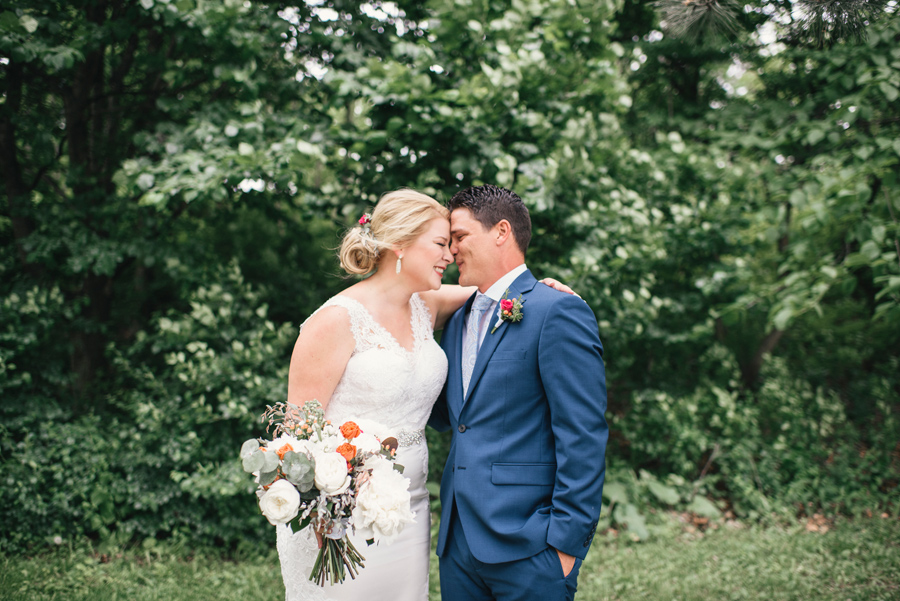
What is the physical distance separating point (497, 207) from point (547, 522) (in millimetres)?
1314

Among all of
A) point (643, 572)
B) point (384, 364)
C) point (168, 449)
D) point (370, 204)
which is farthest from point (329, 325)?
point (643, 572)

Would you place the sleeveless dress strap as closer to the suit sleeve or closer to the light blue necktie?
the light blue necktie

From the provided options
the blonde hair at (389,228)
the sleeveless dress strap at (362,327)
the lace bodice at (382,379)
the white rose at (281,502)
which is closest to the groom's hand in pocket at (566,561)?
the lace bodice at (382,379)

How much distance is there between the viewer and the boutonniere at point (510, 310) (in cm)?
219

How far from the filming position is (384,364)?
2.35 meters

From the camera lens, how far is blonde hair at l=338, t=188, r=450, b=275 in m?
2.46

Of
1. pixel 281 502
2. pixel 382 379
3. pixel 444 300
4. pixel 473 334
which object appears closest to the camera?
pixel 281 502

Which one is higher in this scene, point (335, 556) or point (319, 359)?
point (319, 359)

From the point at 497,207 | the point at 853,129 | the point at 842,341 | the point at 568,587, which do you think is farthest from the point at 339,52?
the point at 842,341

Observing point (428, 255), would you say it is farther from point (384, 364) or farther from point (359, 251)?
point (384, 364)

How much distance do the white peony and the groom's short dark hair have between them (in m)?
1.15

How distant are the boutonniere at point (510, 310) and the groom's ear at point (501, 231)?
0.98 ft

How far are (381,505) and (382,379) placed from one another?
25.9 inches

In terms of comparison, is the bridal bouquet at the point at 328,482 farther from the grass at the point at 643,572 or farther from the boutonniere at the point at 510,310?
the grass at the point at 643,572
